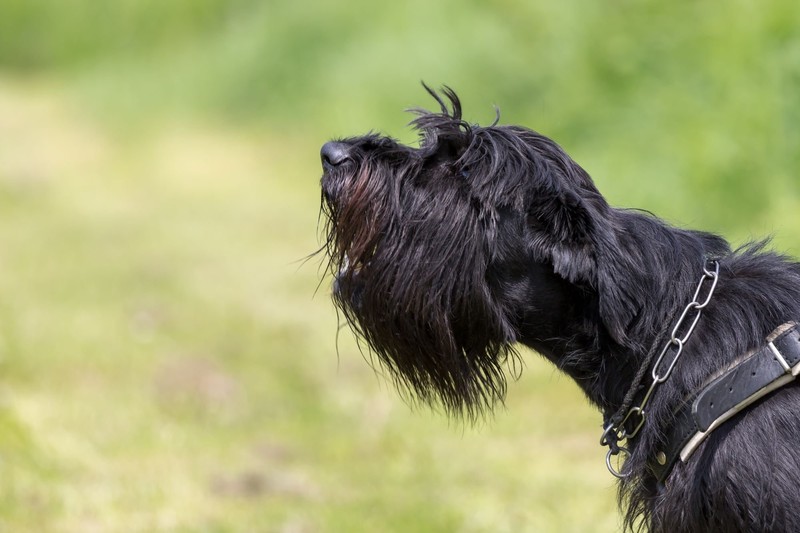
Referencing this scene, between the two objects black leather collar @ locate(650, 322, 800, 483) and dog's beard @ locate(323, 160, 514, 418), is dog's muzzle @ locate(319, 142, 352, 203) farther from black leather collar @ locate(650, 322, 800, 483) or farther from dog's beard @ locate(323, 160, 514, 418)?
black leather collar @ locate(650, 322, 800, 483)

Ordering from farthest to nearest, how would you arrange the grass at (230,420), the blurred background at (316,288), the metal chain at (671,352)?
the blurred background at (316,288) → the grass at (230,420) → the metal chain at (671,352)

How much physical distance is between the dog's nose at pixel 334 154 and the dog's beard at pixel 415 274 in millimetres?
Result: 60

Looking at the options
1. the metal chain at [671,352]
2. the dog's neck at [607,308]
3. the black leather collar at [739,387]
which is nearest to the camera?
the black leather collar at [739,387]

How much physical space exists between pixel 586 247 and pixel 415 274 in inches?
21.7

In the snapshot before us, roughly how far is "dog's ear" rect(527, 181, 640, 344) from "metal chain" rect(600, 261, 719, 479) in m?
0.14

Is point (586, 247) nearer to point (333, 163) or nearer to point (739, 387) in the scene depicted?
point (739, 387)

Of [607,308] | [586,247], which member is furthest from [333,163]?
[607,308]

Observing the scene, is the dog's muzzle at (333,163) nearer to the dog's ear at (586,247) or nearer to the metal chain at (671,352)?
the dog's ear at (586,247)

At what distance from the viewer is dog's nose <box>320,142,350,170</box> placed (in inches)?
131

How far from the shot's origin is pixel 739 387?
2914 millimetres

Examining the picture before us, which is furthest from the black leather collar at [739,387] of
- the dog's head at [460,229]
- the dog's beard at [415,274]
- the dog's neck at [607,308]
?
the dog's beard at [415,274]

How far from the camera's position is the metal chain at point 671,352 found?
304 cm

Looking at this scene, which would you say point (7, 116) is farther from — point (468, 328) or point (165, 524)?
point (468, 328)

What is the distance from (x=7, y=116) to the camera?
2314 centimetres
